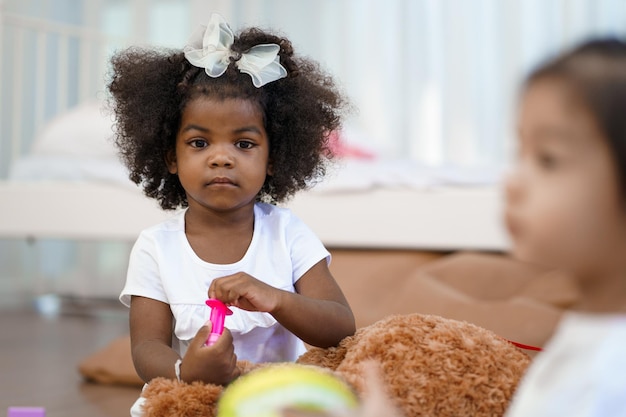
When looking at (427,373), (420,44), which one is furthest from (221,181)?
(420,44)

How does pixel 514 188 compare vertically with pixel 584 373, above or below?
above

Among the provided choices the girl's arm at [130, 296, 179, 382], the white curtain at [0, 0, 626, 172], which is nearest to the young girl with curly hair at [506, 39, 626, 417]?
the girl's arm at [130, 296, 179, 382]

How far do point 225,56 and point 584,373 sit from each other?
0.81 metres

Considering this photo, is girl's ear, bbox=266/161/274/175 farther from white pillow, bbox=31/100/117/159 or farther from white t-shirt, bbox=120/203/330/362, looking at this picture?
white pillow, bbox=31/100/117/159

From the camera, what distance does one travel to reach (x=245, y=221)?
130 centimetres

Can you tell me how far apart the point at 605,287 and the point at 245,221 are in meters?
0.72

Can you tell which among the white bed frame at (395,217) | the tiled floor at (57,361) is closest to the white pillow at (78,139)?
the white bed frame at (395,217)

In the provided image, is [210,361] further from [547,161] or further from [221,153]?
[547,161]

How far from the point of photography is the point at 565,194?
2.02ft

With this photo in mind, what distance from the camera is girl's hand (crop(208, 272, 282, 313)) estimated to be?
107cm

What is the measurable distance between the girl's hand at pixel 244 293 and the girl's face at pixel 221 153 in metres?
0.17

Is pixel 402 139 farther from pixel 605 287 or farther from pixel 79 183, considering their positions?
pixel 605 287

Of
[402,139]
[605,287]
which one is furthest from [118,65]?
[402,139]

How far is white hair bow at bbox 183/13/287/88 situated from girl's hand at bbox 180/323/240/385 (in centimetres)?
39
